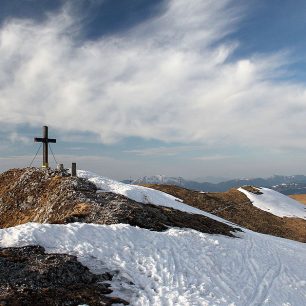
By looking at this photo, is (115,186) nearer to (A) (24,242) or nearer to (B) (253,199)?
(A) (24,242)

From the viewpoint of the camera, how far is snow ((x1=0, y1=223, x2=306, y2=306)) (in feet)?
56.2

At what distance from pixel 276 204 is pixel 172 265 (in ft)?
173

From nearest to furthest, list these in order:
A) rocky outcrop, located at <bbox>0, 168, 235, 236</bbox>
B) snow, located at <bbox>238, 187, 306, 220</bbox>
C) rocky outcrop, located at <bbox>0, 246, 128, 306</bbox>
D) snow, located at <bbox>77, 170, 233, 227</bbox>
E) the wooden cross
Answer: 1. rocky outcrop, located at <bbox>0, 246, 128, 306</bbox>
2. rocky outcrop, located at <bbox>0, 168, 235, 236</bbox>
3. snow, located at <bbox>77, 170, 233, 227</bbox>
4. the wooden cross
5. snow, located at <bbox>238, 187, 306, 220</bbox>

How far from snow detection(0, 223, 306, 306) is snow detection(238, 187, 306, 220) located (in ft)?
128

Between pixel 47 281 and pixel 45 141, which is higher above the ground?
pixel 45 141

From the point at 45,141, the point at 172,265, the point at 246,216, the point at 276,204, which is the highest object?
the point at 45,141

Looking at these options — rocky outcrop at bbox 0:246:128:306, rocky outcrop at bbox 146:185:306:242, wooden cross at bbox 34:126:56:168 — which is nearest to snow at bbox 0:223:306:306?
A: rocky outcrop at bbox 0:246:128:306

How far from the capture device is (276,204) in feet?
222

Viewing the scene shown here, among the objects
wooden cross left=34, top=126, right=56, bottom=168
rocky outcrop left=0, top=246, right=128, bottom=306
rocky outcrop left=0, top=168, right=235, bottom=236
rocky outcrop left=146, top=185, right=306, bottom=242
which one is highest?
wooden cross left=34, top=126, right=56, bottom=168

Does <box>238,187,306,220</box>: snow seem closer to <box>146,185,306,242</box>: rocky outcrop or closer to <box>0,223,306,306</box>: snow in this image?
<box>146,185,306,242</box>: rocky outcrop

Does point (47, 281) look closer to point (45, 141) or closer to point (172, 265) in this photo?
point (172, 265)

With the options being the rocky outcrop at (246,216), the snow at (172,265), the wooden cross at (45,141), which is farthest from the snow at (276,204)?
the wooden cross at (45,141)

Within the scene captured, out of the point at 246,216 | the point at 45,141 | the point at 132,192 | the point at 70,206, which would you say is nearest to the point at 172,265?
the point at 70,206

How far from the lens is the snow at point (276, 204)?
62.8 meters
